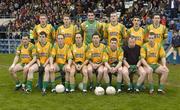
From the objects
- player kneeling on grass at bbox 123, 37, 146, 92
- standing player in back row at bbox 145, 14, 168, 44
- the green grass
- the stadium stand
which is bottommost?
the green grass

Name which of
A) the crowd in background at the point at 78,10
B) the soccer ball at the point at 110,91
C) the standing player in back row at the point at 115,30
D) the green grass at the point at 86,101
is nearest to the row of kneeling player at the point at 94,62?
the soccer ball at the point at 110,91

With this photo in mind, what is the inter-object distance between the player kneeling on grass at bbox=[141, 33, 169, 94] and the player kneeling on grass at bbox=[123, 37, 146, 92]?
198mm

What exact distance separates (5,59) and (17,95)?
11.5 meters

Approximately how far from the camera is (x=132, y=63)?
1238cm

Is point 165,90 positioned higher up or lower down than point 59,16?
lower down

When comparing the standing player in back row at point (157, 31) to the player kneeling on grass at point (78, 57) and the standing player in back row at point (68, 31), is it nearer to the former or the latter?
the player kneeling on grass at point (78, 57)

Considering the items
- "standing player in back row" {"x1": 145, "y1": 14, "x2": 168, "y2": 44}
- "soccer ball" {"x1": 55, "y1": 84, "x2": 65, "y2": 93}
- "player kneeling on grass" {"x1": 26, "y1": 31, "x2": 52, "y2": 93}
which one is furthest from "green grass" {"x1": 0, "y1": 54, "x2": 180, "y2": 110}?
"standing player in back row" {"x1": 145, "y1": 14, "x2": 168, "y2": 44}

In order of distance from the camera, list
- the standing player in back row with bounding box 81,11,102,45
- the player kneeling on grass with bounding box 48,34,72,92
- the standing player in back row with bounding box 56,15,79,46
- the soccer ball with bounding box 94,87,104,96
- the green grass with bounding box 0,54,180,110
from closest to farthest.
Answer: the green grass with bounding box 0,54,180,110 < the soccer ball with bounding box 94,87,104,96 < the player kneeling on grass with bounding box 48,34,72,92 < the standing player in back row with bounding box 56,15,79,46 < the standing player in back row with bounding box 81,11,102,45

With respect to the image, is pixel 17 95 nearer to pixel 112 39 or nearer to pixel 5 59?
pixel 112 39

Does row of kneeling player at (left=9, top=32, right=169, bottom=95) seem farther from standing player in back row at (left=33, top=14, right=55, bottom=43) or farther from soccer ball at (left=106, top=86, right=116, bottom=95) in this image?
standing player in back row at (left=33, top=14, right=55, bottom=43)

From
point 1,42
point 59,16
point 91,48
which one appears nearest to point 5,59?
point 1,42

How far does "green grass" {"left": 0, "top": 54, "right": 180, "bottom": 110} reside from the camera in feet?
34.8

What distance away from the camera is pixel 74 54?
12.4 meters

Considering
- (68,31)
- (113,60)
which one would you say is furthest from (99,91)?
(68,31)
